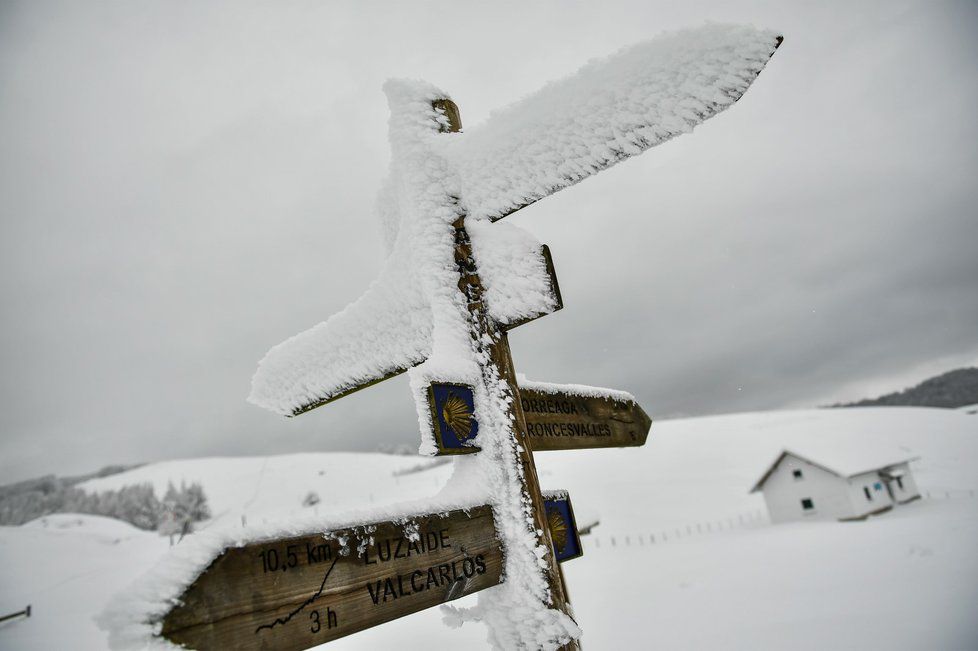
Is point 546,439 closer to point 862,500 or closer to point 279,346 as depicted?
point 279,346

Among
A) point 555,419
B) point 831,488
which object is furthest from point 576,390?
point 831,488

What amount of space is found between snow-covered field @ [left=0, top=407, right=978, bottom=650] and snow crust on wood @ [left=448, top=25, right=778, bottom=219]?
1518mm

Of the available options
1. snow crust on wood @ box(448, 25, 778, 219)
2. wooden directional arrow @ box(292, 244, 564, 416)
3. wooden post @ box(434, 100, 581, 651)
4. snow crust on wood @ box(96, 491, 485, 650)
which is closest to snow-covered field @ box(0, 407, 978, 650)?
snow crust on wood @ box(96, 491, 485, 650)

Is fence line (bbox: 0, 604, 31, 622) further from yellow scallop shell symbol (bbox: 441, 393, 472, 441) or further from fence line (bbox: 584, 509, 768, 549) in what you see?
fence line (bbox: 584, 509, 768, 549)

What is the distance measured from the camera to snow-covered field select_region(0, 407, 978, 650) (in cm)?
929

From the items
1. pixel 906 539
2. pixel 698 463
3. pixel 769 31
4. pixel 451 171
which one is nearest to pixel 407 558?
pixel 451 171

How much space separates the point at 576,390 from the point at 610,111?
4.36 ft

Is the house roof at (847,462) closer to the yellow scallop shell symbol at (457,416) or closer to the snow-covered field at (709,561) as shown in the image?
the snow-covered field at (709,561)

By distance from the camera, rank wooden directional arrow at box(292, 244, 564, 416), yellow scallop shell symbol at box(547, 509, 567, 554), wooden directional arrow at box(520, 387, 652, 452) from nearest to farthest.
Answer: wooden directional arrow at box(292, 244, 564, 416), yellow scallop shell symbol at box(547, 509, 567, 554), wooden directional arrow at box(520, 387, 652, 452)

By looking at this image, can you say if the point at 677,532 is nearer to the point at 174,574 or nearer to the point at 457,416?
the point at 457,416

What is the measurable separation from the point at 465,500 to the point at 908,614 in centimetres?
1189

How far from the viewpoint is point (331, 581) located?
129 centimetres

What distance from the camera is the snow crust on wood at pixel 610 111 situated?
58.4 inches

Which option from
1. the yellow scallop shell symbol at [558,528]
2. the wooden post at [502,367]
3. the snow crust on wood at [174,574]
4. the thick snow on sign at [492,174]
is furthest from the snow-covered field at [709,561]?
the yellow scallop shell symbol at [558,528]
